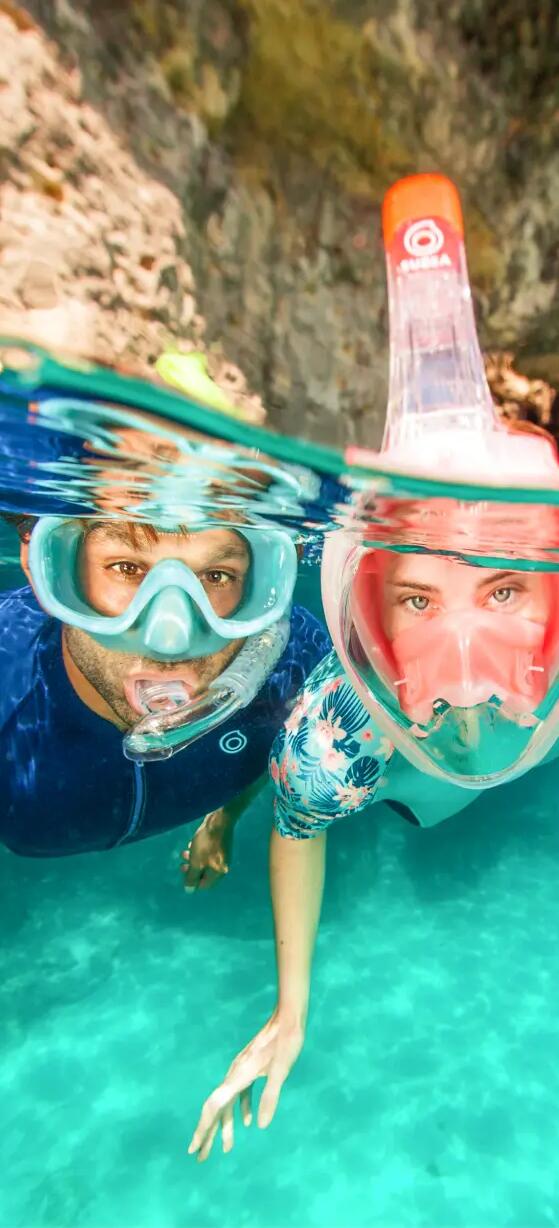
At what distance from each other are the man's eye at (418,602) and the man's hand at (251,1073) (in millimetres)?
2544

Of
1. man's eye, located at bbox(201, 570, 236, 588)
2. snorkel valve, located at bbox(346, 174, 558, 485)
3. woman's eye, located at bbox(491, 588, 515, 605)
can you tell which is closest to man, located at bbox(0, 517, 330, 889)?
man's eye, located at bbox(201, 570, 236, 588)

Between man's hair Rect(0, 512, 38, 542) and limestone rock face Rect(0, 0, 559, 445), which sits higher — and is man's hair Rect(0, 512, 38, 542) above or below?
below

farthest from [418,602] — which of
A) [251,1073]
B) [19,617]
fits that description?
[19,617]

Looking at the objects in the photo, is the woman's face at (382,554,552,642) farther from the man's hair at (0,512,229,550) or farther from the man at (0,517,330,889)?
the man's hair at (0,512,229,550)

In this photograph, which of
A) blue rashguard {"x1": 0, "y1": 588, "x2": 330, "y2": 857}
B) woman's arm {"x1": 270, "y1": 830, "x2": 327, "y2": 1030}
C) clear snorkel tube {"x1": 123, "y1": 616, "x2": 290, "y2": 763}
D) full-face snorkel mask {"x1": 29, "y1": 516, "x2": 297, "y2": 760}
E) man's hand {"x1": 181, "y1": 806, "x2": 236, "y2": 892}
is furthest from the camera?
man's hand {"x1": 181, "y1": 806, "x2": 236, "y2": 892}

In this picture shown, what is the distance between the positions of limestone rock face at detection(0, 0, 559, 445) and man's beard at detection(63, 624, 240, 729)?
2.09m

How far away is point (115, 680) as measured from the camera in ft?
11.7

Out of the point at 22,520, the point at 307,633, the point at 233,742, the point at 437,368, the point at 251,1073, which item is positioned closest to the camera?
the point at 437,368

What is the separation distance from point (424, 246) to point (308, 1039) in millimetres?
5979

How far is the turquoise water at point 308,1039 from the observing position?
4.31 meters

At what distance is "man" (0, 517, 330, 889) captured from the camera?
325cm

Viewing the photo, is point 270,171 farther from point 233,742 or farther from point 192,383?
point 233,742

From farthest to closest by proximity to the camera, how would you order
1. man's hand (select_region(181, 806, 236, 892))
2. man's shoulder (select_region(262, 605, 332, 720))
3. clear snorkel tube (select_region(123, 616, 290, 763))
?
1. man's hand (select_region(181, 806, 236, 892))
2. man's shoulder (select_region(262, 605, 332, 720))
3. clear snorkel tube (select_region(123, 616, 290, 763))

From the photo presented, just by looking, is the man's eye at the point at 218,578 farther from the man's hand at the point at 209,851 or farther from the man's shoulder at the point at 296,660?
the man's hand at the point at 209,851
